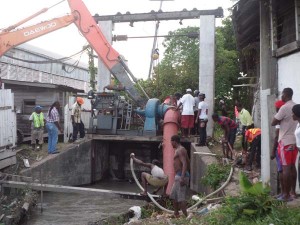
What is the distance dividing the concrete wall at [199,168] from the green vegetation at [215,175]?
30 cm

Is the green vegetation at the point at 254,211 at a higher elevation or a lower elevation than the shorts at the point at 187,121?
lower

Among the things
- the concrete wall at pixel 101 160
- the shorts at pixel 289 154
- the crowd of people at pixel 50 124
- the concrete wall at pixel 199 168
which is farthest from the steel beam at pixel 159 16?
the shorts at pixel 289 154

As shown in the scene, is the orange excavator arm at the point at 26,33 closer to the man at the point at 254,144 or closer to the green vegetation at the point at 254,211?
the man at the point at 254,144

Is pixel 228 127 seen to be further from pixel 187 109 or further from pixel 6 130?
pixel 6 130

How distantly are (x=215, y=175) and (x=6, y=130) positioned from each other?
20.4 feet

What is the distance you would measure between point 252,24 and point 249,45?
106 inches

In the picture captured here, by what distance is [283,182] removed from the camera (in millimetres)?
6574

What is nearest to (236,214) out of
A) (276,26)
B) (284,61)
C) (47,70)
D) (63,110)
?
(284,61)

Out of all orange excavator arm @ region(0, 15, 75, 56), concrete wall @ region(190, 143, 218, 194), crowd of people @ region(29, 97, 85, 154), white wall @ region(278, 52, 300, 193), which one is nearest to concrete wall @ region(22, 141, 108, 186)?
crowd of people @ region(29, 97, 85, 154)

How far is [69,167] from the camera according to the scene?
15102mm

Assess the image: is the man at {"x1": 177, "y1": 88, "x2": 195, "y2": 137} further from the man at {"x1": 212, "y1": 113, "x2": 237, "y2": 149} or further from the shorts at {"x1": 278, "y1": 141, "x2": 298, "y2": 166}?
the shorts at {"x1": 278, "y1": 141, "x2": 298, "y2": 166}

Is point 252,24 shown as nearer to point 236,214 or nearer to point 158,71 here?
point 236,214

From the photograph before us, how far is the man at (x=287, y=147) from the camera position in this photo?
21.3ft

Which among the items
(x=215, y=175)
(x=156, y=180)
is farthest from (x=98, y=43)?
(x=215, y=175)
